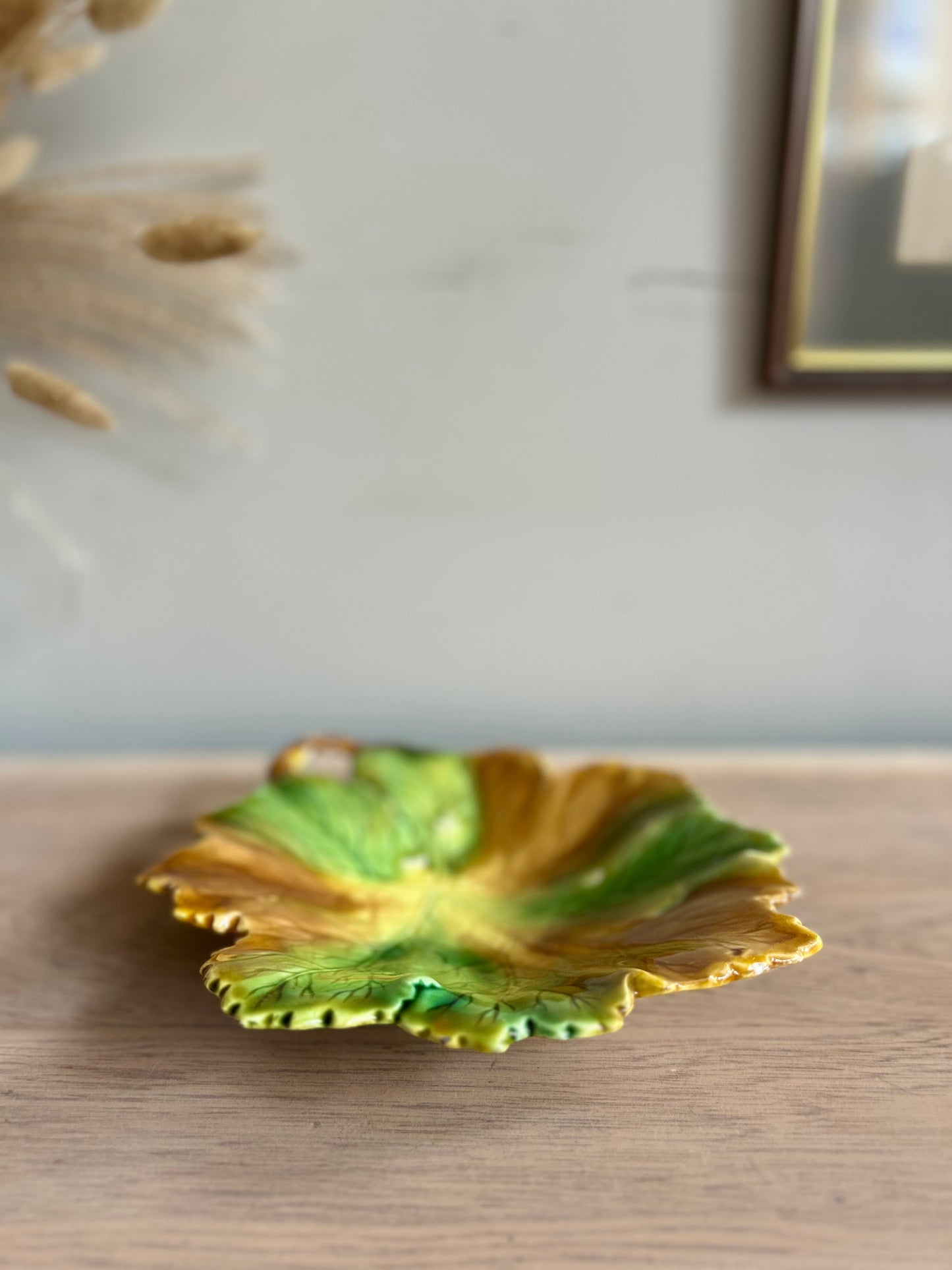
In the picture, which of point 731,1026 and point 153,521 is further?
point 153,521

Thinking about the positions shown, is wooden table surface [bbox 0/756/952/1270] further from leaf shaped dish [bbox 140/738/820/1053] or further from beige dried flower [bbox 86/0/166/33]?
beige dried flower [bbox 86/0/166/33]

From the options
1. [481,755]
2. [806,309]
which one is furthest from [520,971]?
[806,309]

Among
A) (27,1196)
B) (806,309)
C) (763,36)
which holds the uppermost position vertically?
(763,36)

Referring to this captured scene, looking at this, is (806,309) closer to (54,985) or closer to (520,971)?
(520,971)

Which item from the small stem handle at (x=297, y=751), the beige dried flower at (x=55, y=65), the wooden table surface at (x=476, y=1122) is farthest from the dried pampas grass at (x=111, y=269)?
the wooden table surface at (x=476, y=1122)

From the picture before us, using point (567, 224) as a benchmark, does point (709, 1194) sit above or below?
below

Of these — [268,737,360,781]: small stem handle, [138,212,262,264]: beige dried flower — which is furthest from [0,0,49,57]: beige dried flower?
[268,737,360,781]: small stem handle

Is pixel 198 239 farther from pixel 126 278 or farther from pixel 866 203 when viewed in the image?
pixel 866 203
